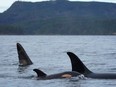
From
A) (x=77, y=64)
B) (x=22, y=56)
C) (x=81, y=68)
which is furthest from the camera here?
(x=22, y=56)

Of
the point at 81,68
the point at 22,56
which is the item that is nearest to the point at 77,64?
the point at 81,68

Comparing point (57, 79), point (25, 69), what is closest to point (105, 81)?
point (57, 79)

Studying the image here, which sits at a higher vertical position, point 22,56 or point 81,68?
point 81,68

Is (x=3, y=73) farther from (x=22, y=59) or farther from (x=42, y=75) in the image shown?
(x=42, y=75)

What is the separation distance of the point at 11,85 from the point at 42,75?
188 centimetres

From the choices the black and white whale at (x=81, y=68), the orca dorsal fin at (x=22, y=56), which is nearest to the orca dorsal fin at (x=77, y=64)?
the black and white whale at (x=81, y=68)

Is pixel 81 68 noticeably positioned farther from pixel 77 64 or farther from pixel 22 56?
pixel 22 56

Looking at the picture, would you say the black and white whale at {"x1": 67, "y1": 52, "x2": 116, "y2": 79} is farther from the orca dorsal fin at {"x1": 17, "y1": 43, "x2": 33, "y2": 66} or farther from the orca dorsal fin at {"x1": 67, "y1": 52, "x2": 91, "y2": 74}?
the orca dorsal fin at {"x1": 17, "y1": 43, "x2": 33, "y2": 66}

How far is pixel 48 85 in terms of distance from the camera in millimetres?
26938

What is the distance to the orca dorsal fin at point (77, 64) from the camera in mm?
27703

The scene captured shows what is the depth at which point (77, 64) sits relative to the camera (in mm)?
27953

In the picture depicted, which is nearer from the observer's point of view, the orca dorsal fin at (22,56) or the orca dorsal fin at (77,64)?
the orca dorsal fin at (77,64)

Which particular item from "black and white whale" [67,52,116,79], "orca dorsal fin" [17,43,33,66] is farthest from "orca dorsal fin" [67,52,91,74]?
"orca dorsal fin" [17,43,33,66]

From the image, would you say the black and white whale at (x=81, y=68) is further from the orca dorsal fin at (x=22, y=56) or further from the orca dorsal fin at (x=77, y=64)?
the orca dorsal fin at (x=22, y=56)
